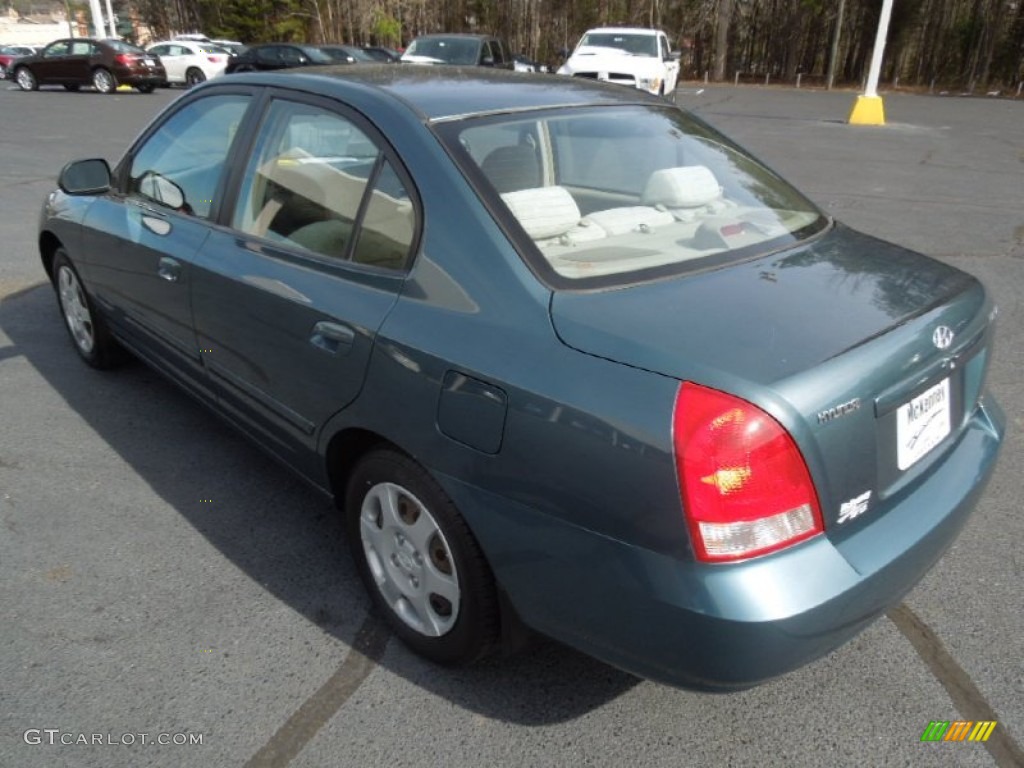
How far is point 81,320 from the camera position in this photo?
4305 mm

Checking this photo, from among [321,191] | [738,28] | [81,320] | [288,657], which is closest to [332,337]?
[321,191]

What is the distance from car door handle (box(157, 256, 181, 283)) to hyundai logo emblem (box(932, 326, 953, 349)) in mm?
2611

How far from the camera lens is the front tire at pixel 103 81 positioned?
22.8 metres

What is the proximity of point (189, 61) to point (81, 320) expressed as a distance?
25469mm

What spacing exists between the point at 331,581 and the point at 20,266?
5160 mm

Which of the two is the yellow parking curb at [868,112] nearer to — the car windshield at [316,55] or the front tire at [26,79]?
the car windshield at [316,55]

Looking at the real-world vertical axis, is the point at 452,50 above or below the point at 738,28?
below

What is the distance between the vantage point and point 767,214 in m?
2.65

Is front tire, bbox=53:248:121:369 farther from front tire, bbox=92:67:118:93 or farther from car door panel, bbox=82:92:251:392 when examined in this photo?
front tire, bbox=92:67:118:93

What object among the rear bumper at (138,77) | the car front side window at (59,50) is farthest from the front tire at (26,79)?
the rear bumper at (138,77)

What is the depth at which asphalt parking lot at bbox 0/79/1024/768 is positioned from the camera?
80.7 inches

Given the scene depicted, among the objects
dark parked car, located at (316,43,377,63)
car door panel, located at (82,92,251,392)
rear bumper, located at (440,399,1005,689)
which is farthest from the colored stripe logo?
dark parked car, located at (316,43,377,63)

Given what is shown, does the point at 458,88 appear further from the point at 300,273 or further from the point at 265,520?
the point at 265,520

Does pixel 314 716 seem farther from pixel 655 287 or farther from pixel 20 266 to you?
pixel 20 266
